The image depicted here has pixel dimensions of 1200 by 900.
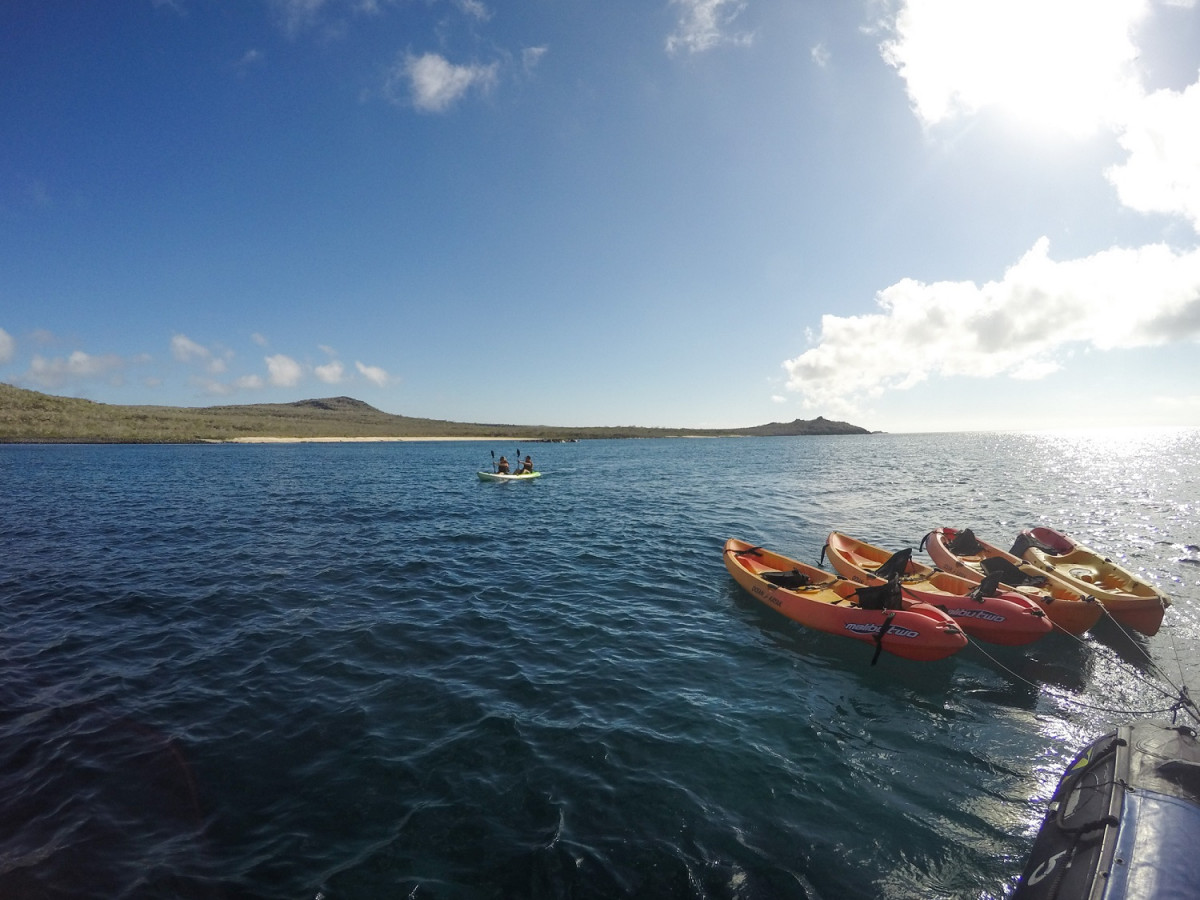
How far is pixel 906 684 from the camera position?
1091 cm

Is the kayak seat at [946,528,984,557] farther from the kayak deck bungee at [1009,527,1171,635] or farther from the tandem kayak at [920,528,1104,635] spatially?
the kayak deck bungee at [1009,527,1171,635]

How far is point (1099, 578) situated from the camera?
1579 cm

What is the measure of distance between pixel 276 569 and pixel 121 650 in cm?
653

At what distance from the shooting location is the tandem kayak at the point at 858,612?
11.3m

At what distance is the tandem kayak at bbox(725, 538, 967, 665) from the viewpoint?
11.3 meters

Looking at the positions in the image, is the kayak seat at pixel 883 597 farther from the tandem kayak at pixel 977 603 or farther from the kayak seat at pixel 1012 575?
the kayak seat at pixel 1012 575

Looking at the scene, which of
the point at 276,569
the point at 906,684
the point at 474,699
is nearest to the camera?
the point at 474,699

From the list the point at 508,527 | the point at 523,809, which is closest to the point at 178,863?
the point at 523,809

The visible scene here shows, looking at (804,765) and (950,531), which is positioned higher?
(950,531)

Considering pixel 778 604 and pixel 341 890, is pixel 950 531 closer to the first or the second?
pixel 778 604

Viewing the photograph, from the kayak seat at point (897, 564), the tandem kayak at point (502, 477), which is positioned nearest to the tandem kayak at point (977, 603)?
the kayak seat at point (897, 564)

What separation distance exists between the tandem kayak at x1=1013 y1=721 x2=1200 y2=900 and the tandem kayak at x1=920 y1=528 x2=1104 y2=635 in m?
7.34

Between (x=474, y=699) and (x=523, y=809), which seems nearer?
(x=523, y=809)

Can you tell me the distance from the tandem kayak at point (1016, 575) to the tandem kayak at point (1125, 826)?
7.34m
